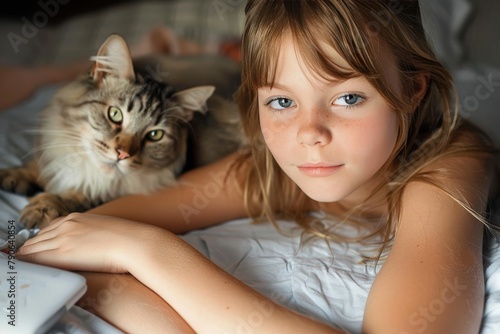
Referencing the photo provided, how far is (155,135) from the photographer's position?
4.76ft

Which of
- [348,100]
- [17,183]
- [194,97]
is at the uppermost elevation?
[348,100]

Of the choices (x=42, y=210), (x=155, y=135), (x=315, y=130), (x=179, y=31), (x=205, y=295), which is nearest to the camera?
(x=205, y=295)

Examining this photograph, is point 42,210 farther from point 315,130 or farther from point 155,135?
point 315,130

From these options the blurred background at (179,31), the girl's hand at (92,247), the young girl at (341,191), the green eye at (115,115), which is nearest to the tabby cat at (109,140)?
the green eye at (115,115)

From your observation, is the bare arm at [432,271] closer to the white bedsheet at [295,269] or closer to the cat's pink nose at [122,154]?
the white bedsheet at [295,269]

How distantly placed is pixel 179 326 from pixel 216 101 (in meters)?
0.83

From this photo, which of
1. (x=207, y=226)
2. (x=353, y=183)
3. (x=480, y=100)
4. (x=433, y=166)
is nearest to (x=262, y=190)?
(x=207, y=226)

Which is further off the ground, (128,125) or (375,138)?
(375,138)

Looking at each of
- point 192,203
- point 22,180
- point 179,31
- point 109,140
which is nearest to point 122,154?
point 109,140

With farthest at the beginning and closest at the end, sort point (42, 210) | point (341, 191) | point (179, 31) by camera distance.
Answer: point (179, 31) < point (42, 210) < point (341, 191)

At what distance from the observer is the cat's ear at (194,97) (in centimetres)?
143

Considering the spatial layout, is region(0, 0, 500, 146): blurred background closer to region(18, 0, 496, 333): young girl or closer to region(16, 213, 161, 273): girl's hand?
region(18, 0, 496, 333): young girl

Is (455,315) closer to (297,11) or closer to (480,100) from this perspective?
(297,11)

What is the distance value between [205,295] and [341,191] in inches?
15.1
